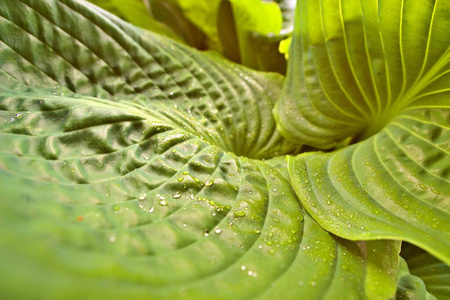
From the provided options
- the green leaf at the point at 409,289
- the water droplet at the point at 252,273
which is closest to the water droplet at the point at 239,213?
the water droplet at the point at 252,273

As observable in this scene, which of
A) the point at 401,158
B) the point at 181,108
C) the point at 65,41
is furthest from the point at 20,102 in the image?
the point at 401,158

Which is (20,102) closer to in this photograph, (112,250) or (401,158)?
(112,250)

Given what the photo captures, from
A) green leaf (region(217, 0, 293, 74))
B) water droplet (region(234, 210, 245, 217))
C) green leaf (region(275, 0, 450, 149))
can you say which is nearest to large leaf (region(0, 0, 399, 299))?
water droplet (region(234, 210, 245, 217))

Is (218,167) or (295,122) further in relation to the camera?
(295,122)

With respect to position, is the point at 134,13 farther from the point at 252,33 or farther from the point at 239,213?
the point at 239,213

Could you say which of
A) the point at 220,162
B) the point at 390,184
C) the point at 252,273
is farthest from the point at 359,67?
the point at 252,273

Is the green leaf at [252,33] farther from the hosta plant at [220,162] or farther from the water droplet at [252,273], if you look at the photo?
the water droplet at [252,273]
